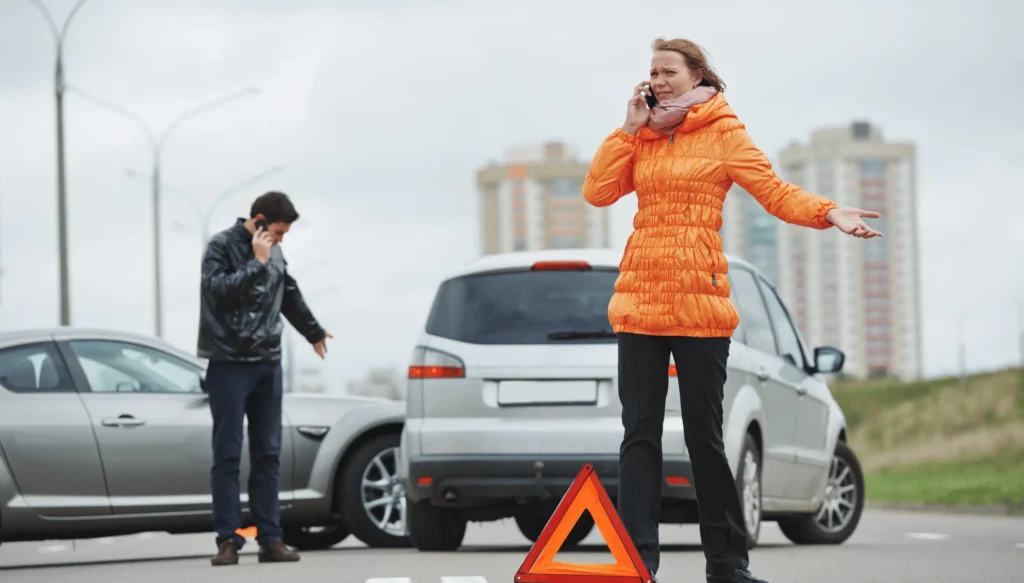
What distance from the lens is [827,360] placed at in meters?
12.2

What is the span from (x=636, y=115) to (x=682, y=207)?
39cm

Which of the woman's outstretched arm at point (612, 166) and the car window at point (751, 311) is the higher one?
the woman's outstretched arm at point (612, 166)

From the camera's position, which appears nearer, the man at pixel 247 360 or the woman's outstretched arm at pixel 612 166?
the woman's outstretched arm at pixel 612 166

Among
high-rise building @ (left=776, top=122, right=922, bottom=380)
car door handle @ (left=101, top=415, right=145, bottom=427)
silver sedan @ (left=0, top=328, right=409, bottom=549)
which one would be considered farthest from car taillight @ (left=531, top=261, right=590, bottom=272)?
high-rise building @ (left=776, top=122, right=922, bottom=380)

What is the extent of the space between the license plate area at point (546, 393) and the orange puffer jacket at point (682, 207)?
10.7 ft

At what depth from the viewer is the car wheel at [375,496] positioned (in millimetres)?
11836

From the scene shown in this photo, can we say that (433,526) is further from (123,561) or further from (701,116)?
(701,116)

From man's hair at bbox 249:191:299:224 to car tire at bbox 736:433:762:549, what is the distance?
294cm

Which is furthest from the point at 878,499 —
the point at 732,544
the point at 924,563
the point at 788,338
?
the point at 732,544

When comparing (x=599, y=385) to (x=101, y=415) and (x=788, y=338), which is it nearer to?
(x=788, y=338)

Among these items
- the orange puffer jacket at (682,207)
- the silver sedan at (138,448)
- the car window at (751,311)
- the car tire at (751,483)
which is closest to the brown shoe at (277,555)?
the silver sedan at (138,448)

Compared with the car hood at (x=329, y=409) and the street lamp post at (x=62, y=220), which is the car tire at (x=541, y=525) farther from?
the street lamp post at (x=62, y=220)

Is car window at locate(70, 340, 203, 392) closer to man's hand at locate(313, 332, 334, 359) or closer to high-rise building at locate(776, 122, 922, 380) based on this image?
man's hand at locate(313, 332, 334, 359)

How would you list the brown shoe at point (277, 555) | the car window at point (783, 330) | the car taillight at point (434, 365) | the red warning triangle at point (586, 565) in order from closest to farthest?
the red warning triangle at point (586, 565) < the car taillight at point (434, 365) < the brown shoe at point (277, 555) < the car window at point (783, 330)
